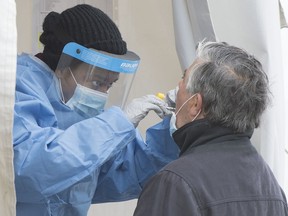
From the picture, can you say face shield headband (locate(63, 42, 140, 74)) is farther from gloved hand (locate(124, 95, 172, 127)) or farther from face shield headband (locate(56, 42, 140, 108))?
gloved hand (locate(124, 95, 172, 127))

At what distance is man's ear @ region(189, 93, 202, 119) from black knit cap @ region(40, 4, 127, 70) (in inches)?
16.6

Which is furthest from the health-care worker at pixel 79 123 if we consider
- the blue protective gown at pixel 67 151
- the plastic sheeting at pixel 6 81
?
the plastic sheeting at pixel 6 81

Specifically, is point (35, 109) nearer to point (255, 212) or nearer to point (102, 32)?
point (102, 32)

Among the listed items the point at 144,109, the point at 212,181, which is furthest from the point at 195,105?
the point at 144,109

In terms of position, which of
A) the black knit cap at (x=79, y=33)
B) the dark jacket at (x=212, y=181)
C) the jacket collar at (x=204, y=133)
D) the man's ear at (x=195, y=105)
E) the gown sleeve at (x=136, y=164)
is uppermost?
the black knit cap at (x=79, y=33)

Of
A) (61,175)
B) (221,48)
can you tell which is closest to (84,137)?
(61,175)

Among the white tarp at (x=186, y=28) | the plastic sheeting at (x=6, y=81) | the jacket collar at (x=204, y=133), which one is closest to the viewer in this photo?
the plastic sheeting at (x=6, y=81)

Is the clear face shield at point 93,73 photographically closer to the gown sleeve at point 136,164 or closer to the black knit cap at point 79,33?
the black knit cap at point 79,33

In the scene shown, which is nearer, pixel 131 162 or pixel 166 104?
pixel 166 104

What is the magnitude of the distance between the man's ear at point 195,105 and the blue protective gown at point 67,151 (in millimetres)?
229

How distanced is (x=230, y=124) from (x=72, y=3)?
1629 millimetres

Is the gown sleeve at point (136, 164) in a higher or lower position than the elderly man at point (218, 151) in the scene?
lower

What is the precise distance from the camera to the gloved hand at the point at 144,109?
160cm

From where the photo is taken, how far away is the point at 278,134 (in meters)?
1.64
